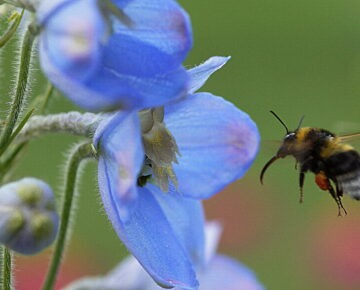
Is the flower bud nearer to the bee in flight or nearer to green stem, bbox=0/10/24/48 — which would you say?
green stem, bbox=0/10/24/48

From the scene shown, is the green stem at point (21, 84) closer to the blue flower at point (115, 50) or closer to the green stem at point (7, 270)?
the blue flower at point (115, 50)

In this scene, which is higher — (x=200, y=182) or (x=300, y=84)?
(x=200, y=182)

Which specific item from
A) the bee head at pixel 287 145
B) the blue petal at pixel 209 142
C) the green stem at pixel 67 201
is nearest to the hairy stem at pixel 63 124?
the green stem at pixel 67 201

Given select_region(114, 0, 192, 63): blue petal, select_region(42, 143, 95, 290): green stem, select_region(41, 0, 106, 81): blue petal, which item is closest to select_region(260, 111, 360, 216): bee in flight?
select_region(42, 143, 95, 290): green stem

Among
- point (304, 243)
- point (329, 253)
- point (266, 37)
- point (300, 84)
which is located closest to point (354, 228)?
point (329, 253)

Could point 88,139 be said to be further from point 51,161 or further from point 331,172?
point 51,161

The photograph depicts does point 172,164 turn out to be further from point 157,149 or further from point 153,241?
point 153,241
